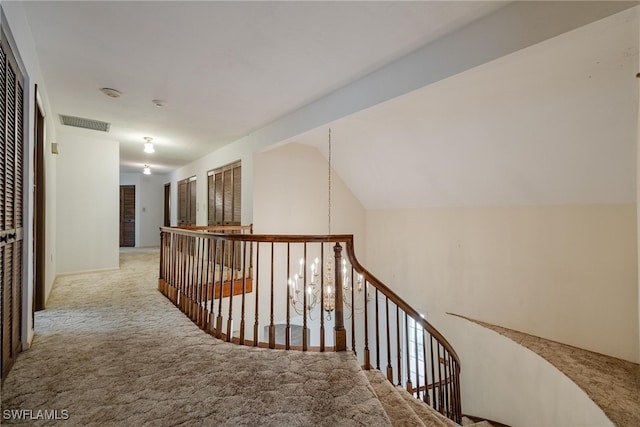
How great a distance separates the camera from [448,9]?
2057 mm

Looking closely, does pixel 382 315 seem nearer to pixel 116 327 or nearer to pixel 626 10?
pixel 116 327

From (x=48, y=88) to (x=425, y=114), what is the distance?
4.45 m

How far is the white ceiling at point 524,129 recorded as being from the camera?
239 centimetres

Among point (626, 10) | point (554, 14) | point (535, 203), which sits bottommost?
point (535, 203)

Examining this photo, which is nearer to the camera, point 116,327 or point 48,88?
point 116,327

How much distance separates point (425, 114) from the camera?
3.92 meters

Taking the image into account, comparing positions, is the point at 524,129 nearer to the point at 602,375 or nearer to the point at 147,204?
the point at 602,375

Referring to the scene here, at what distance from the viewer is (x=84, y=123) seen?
15.0ft

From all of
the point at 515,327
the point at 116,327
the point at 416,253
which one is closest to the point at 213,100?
the point at 116,327

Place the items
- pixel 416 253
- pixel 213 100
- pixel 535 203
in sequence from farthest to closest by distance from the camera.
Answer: pixel 416 253 < pixel 535 203 < pixel 213 100

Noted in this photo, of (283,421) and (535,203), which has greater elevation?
(535,203)

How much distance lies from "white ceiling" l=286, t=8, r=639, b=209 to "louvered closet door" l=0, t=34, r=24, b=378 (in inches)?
107

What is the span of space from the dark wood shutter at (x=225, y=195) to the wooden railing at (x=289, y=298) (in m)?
0.71

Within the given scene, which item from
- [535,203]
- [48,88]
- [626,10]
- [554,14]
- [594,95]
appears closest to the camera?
[626,10]
